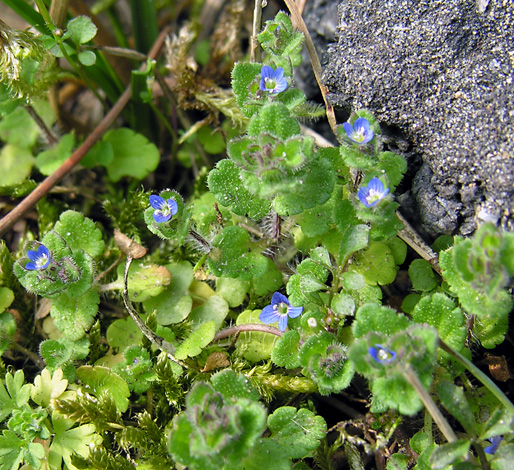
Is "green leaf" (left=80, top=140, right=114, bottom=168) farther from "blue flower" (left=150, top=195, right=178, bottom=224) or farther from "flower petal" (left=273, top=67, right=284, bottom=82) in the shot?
"flower petal" (left=273, top=67, right=284, bottom=82)

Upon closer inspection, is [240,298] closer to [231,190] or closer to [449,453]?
[231,190]

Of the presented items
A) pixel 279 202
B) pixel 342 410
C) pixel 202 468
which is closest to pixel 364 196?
pixel 279 202

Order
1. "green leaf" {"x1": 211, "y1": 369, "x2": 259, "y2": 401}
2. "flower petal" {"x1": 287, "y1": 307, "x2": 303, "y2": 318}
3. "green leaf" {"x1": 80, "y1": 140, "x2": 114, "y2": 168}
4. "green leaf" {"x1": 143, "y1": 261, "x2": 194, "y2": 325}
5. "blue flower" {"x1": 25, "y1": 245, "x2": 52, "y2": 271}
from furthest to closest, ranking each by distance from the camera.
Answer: "green leaf" {"x1": 80, "y1": 140, "x2": 114, "y2": 168} < "green leaf" {"x1": 143, "y1": 261, "x2": 194, "y2": 325} < "blue flower" {"x1": 25, "y1": 245, "x2": 52, "y2": 271} < "flower petal" {"x1": 287, "y1": 307, "x2": 303, "y2": 318} < "green leaf" {"x1": 211, "y1": 369, "x2": 259, "y2": 401}

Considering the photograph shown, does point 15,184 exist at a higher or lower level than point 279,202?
lower

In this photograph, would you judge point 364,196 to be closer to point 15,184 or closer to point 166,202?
point 166,202

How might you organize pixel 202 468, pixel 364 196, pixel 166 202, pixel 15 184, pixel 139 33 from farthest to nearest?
pixel 139 33
pixel 15 184
pixel 166 202
pixel 364 196
pixel 202 468

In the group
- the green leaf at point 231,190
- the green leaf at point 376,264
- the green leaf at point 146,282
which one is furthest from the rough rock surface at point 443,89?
the green leaf at point 146,282

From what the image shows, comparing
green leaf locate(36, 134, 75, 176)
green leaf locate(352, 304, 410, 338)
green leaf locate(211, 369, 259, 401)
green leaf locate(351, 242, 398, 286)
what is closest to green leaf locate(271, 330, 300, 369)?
green leaf locate(211, 369, 259, 401)
